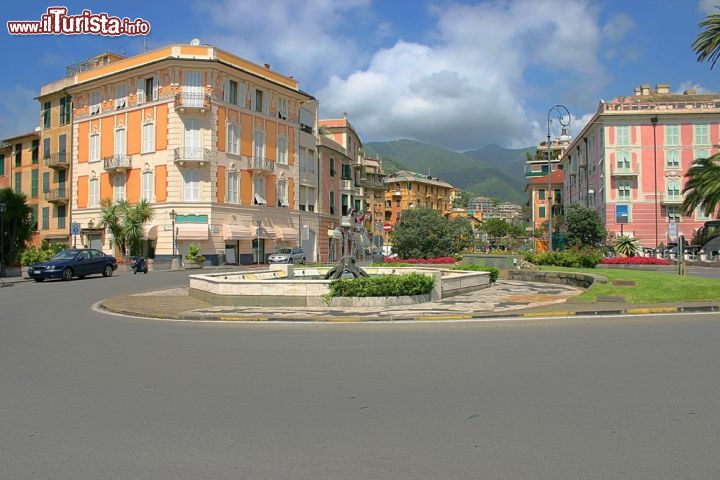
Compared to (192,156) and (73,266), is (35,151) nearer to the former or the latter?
(192,156)

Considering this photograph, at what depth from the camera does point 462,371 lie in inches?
306

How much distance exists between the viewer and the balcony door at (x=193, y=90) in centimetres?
4797

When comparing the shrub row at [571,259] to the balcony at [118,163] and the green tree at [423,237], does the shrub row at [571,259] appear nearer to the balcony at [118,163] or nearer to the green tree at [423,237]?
the green tree at [423,237]

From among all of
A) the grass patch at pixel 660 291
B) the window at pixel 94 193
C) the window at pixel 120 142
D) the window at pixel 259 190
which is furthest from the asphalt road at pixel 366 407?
the window at pixel 94 193

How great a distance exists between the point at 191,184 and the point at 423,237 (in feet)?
77.1

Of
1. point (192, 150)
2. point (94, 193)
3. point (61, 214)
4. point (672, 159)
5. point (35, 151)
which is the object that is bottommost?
point (61, 214)

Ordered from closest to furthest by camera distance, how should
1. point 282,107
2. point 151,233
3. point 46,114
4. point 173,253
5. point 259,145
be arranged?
point 173,253 → point 151,233 → point 259,145 → point 282,107 → point 46,114

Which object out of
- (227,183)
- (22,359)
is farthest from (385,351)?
(227,183)

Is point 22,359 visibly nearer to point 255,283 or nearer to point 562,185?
point 255,283

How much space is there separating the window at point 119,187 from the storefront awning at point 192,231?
25.4 ft

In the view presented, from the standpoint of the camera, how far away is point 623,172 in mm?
61094

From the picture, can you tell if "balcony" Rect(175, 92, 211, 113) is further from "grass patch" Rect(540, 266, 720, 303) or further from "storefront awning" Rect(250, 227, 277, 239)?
"grass patch" Rect(540, 266, 720, 303)

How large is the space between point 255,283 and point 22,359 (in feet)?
27.0

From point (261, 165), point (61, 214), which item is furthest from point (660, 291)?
point (61, 214)
